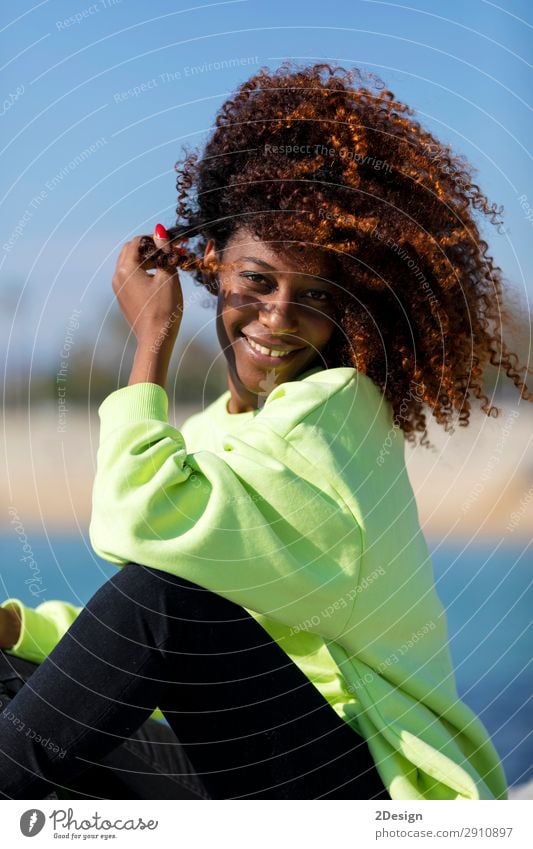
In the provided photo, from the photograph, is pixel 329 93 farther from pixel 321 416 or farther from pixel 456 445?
A: pixel 456 445

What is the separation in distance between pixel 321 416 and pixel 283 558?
0.47 ft

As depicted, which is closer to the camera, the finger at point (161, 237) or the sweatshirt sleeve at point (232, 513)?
the sweatshirt sleeve at point (232, 513)

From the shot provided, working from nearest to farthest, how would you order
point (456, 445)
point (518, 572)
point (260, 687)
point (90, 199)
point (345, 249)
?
point (260, 687) → point (345, 249) → point (90, 199) → point (518, 572) → point (456, 445)

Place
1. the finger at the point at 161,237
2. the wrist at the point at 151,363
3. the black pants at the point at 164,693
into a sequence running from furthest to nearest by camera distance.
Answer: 1. the finger at the point at 161,237
2. the wrist at the point at 151,363
3. the black pants at the point at 164,693

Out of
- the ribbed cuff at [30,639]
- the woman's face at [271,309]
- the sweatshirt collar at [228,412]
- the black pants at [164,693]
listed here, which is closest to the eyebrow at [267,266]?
the woman's face at [271,309]

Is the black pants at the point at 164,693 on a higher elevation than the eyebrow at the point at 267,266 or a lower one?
lower

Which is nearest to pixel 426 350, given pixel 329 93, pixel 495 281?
pixel 495 281

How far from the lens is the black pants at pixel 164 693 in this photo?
0.97 metres

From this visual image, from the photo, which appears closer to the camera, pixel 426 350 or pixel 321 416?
pixel 321 416

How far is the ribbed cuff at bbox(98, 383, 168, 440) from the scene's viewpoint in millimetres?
1060

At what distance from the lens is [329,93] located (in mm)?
1204

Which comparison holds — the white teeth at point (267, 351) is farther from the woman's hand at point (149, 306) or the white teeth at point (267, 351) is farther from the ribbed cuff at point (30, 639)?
the ribbed cuff at point (30, 639)

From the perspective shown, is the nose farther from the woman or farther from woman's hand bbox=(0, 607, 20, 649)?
woman's hand bbox=(0, 607, 20, 649)

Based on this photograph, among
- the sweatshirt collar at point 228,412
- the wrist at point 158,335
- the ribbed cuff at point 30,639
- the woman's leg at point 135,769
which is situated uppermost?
the wrist at point 158,335
